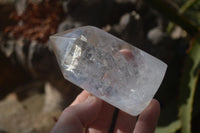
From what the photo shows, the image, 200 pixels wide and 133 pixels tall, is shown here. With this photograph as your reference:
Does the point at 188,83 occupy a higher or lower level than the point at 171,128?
higher

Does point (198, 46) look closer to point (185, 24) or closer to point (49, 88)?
point (185, 24)

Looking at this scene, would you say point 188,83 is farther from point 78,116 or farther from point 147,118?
point 78,116

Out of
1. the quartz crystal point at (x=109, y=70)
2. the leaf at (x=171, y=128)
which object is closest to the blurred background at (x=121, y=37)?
the leaf at (x=171, y=128)

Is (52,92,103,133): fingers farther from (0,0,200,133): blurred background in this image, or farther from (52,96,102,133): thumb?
(0,0,200,133): blurred background

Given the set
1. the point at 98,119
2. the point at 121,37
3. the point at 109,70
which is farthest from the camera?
the point at 121,37

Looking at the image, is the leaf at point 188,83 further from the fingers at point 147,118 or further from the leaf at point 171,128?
the fingers at point 147,118

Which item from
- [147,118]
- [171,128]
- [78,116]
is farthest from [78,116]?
[171,128]
